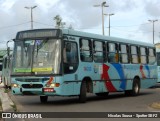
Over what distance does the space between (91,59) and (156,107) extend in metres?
4.49

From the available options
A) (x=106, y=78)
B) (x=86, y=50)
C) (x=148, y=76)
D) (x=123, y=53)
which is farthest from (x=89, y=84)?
(x=148, y=76)

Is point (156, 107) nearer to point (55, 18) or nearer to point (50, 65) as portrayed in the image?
point (50, 65)

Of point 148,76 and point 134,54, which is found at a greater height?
point 134,54

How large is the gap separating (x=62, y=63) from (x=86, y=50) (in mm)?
2181

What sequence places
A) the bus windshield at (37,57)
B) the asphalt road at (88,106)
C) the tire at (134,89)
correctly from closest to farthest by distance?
the asphalt road at (88,106) < the bus windshield at (37,57) < the tire at (134,89)

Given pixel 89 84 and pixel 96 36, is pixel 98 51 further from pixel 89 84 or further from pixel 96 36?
pixel 89 84

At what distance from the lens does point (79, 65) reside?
1956cm

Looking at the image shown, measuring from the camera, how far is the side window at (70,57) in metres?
18.7

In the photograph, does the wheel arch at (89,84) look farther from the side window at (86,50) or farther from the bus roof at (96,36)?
the bus roof at (96,36)

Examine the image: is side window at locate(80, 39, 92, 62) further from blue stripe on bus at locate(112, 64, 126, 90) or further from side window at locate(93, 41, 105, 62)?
blue stripe on bus at locate(112, 64, 126, 90)

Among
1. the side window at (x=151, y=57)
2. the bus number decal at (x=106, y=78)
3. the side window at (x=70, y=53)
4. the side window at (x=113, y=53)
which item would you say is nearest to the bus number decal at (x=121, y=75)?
the side window at (x=113, y=53)

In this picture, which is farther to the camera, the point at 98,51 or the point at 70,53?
the point at 98,51

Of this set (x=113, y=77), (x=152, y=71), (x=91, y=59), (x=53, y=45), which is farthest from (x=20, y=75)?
(x=152, y=71)

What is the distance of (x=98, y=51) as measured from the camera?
21.4m
